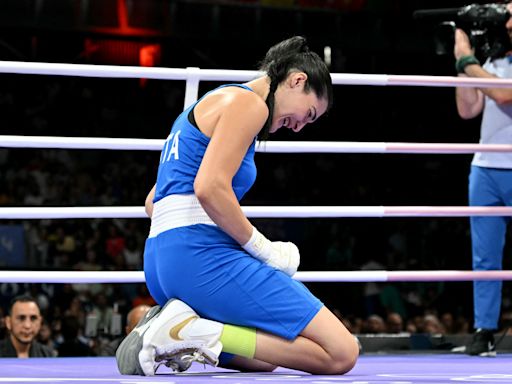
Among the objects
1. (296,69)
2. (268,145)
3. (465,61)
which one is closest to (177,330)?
(296,69)

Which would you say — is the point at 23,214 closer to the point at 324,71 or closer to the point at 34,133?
the point at 324,71

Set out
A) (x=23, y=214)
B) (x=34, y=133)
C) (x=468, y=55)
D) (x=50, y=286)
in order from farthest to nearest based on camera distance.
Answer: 1. (x=34, y=133)
2. (x=50, y=286)
3. (x=468, y=55)
4. (x=23, y=214)

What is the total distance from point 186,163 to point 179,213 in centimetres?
12

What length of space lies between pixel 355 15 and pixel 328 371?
8.70 metres

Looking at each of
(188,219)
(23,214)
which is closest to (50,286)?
(23,214)

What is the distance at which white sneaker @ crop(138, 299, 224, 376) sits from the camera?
2.21 metres

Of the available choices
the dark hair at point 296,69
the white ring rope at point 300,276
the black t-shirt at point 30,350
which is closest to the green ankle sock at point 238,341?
the dark hair at point 296,69

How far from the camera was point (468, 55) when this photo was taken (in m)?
3.39

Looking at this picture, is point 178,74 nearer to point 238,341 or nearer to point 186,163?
point 186,163

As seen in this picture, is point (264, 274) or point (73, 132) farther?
point (73, 132)

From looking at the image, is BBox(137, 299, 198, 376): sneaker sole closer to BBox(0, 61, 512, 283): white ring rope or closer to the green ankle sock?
the green ankle sock

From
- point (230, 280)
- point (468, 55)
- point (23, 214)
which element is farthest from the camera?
point (468, 55)

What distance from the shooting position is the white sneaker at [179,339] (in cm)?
A: 221

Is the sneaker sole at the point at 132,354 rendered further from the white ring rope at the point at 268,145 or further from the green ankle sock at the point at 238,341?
the white ring rope at the point at 268,145
